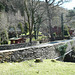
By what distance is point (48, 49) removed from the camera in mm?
11242

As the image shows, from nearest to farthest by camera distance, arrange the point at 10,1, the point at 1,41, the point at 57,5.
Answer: the point at 1,41 → the point at 57,5 → the point at 10,1

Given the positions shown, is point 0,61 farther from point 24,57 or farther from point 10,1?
point 10,1

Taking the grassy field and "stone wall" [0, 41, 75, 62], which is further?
"stone wall" [0, 41, 75, 62]

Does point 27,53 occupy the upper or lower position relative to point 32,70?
upper

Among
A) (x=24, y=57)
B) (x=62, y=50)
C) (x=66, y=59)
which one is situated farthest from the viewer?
(x=66, y=59)

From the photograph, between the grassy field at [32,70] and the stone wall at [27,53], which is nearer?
the grassy field at [32,70]

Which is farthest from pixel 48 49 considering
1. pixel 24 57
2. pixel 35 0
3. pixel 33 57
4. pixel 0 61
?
pixel 35 0

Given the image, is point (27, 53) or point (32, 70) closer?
point (32, 70)

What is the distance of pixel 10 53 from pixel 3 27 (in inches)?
460

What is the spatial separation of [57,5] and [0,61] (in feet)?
73.3

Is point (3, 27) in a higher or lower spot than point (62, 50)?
higher

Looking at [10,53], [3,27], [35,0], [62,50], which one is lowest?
[62,50]

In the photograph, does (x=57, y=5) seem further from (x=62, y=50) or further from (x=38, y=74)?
(x=38, y=74)

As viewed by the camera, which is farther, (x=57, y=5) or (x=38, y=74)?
(x=57, y=5)
